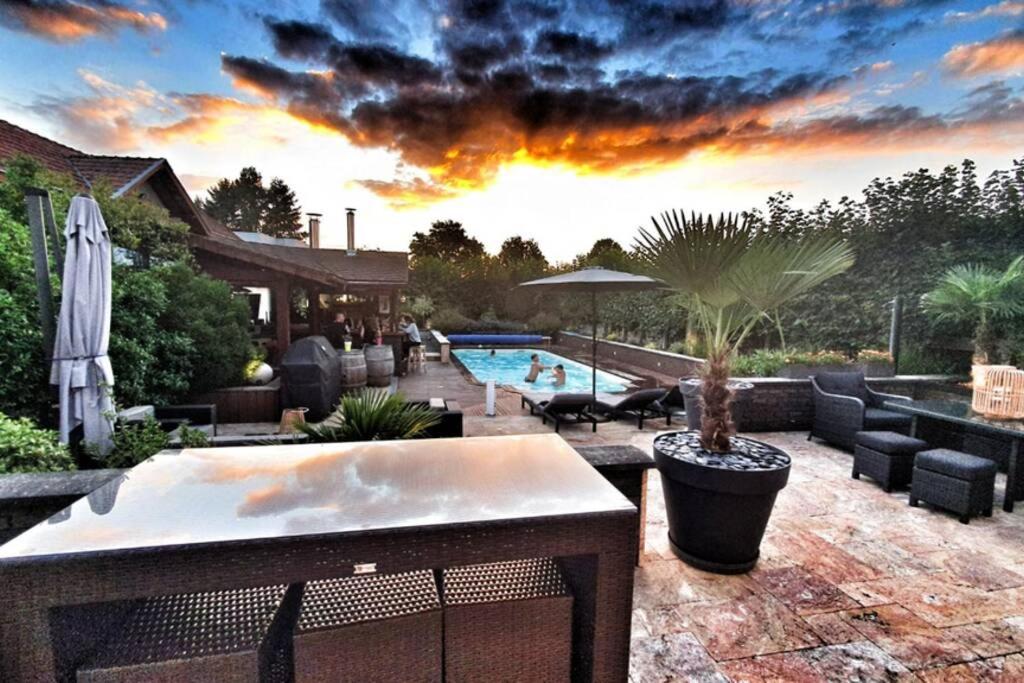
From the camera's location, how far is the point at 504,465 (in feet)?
5.65

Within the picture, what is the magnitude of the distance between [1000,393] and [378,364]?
9.02 m

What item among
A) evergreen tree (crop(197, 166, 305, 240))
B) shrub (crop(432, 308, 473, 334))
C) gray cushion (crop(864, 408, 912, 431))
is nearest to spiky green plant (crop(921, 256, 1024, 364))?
gray cushion (crop(864, 408, 912, 431))

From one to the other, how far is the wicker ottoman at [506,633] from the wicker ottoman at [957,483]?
399 cm

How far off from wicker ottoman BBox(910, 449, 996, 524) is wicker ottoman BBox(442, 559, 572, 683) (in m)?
3.99

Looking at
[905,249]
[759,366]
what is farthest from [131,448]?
[905,249]

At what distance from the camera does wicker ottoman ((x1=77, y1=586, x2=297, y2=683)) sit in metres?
1.15

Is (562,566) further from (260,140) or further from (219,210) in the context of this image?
(219,210)

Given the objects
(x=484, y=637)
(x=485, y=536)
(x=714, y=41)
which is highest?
(x=714, y=41)

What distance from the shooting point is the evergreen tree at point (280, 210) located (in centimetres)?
4900

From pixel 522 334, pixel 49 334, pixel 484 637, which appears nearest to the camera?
pixel 484 637

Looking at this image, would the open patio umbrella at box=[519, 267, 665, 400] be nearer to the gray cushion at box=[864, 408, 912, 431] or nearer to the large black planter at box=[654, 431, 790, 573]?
the gray cushion at box=[864, 408, 912, 431]

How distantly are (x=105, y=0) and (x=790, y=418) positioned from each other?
38.0ft

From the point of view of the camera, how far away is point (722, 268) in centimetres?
337

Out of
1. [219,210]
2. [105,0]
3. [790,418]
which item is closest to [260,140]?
[105,0]
